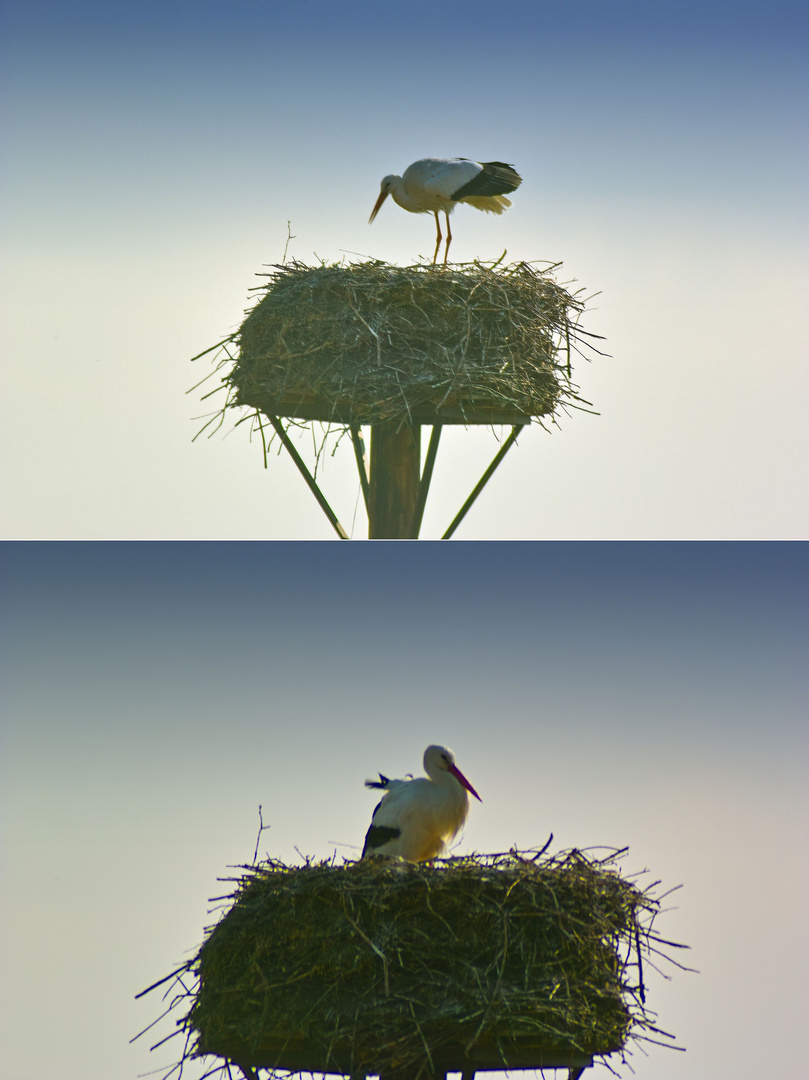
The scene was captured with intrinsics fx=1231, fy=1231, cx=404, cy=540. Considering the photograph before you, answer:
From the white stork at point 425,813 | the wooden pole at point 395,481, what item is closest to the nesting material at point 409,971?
the white stork at point 425,813

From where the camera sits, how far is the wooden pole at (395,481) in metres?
3.64

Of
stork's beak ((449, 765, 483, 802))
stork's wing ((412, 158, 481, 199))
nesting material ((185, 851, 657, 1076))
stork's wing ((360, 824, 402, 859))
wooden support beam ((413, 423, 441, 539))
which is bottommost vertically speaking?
nesting material ((185, 851, 657, 1076))

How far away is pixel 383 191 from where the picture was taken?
13.7ft

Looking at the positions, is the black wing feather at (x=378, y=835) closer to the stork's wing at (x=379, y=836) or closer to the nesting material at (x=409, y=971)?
the stork's wing at (x=379, y=836)

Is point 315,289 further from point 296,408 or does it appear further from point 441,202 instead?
point 441,202

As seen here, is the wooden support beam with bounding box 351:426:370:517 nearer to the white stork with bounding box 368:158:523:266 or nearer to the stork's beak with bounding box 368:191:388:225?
the white stork with bounding box 368:158:523:266

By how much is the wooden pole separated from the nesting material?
40.2 inches

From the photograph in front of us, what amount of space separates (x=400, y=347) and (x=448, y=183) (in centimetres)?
83

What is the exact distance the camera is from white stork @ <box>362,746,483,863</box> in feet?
11.0

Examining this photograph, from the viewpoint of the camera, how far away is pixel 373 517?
3.67m

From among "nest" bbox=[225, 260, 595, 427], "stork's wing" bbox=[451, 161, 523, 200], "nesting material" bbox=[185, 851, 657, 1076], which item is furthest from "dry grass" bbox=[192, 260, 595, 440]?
"nesting material" bbox=[185, 851, 657, 1076]

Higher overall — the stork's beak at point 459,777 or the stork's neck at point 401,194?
the stork's neck at point 401,194

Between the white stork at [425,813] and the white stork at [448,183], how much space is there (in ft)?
5.49

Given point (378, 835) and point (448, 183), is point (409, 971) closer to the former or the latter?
point (378, 835)
